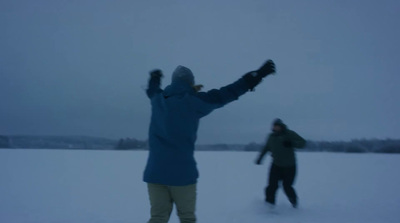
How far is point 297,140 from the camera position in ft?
21.6

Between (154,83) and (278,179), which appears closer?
(154,83)

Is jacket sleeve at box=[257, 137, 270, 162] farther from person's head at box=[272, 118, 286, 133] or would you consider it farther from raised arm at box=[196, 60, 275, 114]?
raised arm at box=[196, 60, 275, 114]

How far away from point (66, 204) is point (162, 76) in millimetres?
4345

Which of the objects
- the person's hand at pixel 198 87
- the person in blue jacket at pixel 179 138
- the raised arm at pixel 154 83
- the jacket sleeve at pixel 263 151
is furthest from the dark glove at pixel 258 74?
the jacket sleeve at pixel 263 151

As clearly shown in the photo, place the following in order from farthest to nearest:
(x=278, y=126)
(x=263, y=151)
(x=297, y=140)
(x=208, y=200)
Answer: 1. (x=208, y=200)
2. (x=263, y=151)
3. (x=278, y=126)
4. (x=297, y=140)

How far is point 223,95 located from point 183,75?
15.1 inches

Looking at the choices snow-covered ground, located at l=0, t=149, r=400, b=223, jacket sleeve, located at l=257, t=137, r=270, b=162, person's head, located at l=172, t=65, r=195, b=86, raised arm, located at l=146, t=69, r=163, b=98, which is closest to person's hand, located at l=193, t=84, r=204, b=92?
person's head, located at l=172, t=65, r=195, b=86

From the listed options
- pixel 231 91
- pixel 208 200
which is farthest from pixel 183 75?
pixel 208 200

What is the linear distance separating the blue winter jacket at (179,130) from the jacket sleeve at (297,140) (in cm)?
390

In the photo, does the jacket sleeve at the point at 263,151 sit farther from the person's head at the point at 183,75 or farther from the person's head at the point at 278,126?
the person's head at the point at 183,75

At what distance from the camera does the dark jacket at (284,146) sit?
6551 millimetres

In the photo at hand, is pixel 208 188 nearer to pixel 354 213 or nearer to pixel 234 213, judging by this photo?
pixel 234 213

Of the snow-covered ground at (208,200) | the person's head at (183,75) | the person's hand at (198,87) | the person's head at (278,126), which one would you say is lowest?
the snow-covered ground at (208,200)

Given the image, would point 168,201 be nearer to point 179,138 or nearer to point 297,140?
point 179,138
